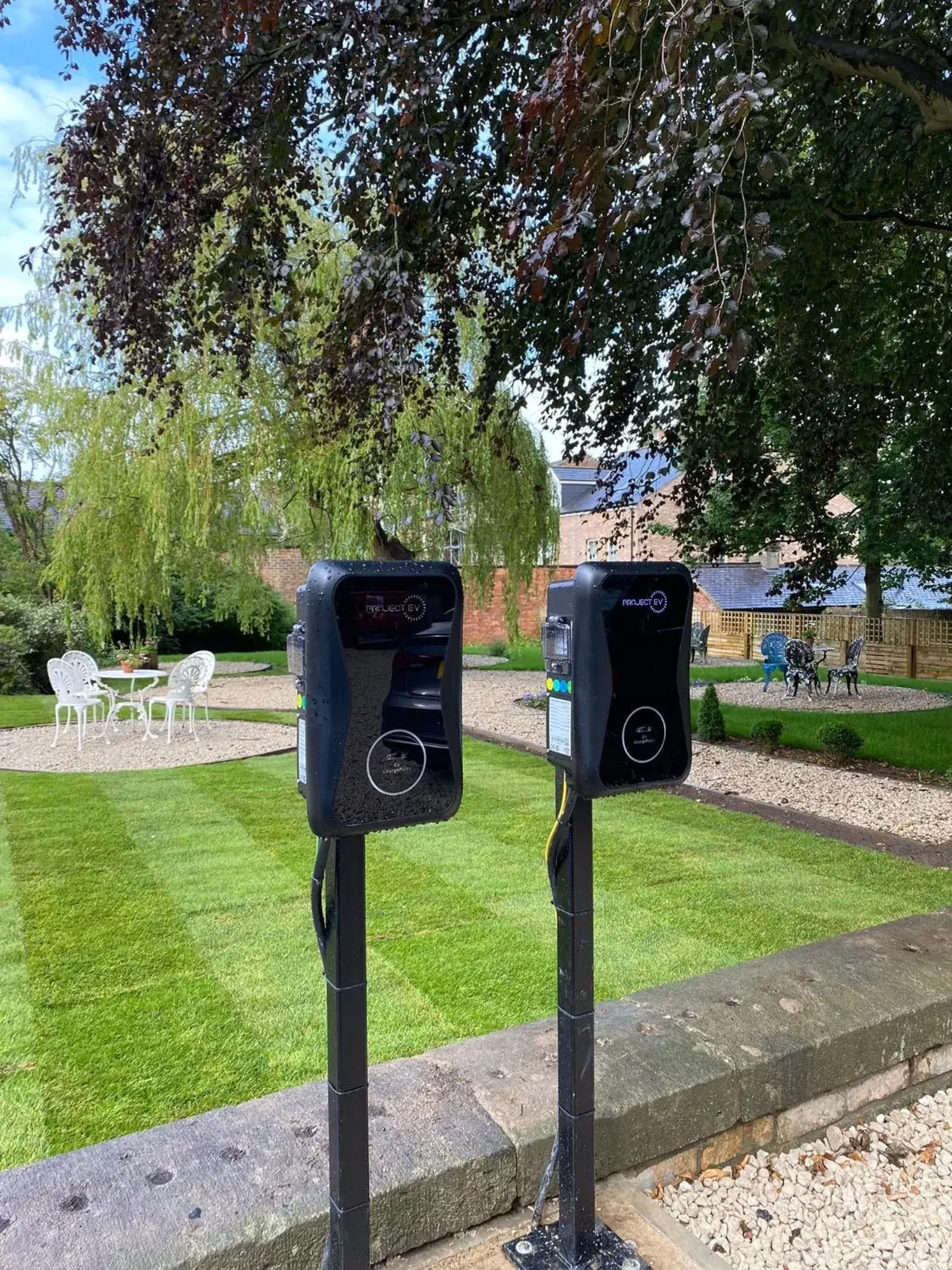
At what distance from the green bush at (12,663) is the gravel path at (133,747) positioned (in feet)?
→ 12.4

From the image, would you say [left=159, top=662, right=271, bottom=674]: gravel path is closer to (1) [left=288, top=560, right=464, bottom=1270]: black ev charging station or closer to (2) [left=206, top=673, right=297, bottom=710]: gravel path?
(2) [left=206, top=673, right=297, bottom=710]: gravel path

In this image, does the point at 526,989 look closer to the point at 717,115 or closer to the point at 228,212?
the point at 717,115

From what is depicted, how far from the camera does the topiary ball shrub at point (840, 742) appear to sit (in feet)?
25.9

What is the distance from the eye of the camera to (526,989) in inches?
123

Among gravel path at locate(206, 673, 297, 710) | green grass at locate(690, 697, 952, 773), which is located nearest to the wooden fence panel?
green grass at locate(690, 697, 952, 773)

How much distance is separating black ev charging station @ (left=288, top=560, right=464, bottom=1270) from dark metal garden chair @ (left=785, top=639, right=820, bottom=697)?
11704mm

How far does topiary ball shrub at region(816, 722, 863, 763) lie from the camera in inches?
311

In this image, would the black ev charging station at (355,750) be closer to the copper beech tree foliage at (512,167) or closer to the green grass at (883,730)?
the copper beech tree foliage at (512,167)

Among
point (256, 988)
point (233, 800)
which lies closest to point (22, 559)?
point (233, 800)

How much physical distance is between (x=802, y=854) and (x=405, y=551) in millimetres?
7372

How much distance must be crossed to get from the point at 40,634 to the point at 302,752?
13.7 m

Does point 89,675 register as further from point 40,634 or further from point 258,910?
point 40,634

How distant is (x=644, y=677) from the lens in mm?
1803

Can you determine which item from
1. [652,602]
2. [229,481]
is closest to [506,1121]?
[652,602]
